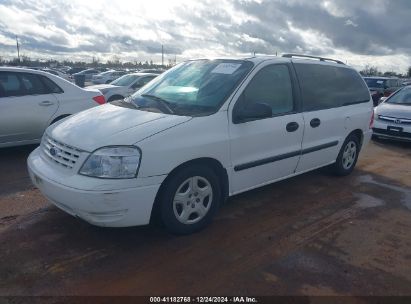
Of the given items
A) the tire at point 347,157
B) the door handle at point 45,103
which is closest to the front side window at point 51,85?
the door handle at point 45,103

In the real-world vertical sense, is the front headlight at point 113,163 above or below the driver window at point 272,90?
below

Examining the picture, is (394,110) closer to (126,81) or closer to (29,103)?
(29,103)

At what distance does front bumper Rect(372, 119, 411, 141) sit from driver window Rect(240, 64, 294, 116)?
527 centimetres

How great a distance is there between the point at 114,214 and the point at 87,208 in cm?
23

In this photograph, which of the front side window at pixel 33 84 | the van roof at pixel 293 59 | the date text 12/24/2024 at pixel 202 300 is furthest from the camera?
the front side window at pixel 33 84

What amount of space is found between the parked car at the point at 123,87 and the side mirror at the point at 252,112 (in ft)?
28.1

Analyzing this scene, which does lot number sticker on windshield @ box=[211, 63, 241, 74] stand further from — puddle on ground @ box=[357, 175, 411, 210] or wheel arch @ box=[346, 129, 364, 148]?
puddle on ground @ box=[357, 175, 411, 210]

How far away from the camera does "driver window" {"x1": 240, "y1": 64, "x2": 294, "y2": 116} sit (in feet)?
14.0

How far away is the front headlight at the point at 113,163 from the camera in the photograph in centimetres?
330

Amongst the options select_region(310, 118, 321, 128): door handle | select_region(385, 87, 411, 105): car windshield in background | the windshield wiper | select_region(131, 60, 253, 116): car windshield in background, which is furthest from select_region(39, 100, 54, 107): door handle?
select_region(385, 87, 411, 105): car windshield in background

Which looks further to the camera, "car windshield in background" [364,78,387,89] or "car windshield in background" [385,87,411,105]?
"car windshield in background" [364,78,387,89]

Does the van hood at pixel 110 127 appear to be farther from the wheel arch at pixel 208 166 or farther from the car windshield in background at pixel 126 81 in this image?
the car windshield in background at pixel 126 81

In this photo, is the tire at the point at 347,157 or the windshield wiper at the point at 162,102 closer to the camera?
the windshield wiper at the point at 162,102

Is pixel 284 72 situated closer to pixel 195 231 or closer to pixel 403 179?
pixel 195 231
